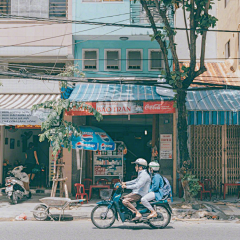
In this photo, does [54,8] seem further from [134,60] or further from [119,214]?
[119,214]

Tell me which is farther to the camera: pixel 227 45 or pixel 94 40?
pixel 227 45

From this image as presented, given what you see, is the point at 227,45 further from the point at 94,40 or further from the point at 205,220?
the point at 205,220

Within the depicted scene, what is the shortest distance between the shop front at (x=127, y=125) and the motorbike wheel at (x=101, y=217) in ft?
13.8

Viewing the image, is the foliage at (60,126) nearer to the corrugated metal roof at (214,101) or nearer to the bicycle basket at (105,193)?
the bicycle basket at (105,193)

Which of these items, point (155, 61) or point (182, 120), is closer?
point (182, 120)

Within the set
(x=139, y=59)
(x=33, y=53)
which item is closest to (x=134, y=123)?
(x=139, y=59)

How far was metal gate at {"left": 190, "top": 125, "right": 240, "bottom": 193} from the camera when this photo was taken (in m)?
14.6

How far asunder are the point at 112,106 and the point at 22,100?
397cm

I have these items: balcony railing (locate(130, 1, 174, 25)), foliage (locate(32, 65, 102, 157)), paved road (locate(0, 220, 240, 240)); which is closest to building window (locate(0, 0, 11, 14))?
balcony railing (locate(130, 1, 174, 25))

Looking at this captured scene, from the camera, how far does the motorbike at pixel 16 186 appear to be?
12.7 metres

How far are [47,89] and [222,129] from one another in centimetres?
732

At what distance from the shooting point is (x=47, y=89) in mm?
15000

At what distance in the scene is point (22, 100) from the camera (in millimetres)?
14242

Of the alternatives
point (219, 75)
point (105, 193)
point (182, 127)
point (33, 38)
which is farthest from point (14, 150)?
point (219, 75)
